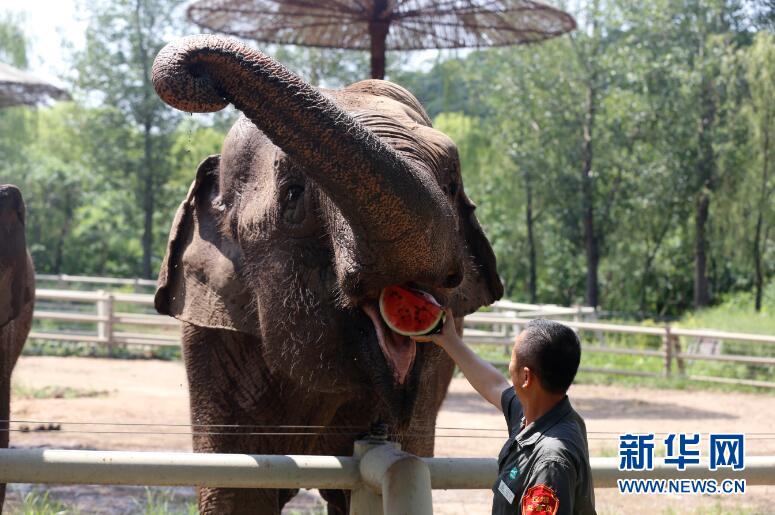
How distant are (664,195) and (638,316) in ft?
10.1

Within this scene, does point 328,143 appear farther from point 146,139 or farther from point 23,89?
point 146,139

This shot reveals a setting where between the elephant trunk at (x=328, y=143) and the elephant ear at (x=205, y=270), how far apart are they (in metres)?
0.91

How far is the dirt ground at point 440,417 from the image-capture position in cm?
617

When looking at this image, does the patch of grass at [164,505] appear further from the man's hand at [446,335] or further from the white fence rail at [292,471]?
the man's hand at [446,335]

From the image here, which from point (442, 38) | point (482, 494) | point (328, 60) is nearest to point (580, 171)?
point (328, 60)

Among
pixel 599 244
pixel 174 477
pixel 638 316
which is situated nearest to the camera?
pixel 174 477

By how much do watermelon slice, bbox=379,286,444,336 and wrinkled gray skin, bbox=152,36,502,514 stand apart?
1.2 inches

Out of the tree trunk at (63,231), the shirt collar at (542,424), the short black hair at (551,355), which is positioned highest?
the short black hair at (551,355)

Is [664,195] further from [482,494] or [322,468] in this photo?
[322,468]

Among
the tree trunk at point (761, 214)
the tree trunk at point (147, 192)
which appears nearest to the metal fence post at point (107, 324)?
the tree trunk at point (147, 192)

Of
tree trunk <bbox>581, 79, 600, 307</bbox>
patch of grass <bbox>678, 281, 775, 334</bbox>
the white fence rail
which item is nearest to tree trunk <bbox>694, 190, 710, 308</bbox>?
patch of grass <bbox>678, 281, 775, 334</bbox>

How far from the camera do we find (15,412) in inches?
368

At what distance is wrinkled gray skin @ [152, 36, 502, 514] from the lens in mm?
2291

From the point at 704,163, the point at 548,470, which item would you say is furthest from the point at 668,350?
the point at 548,470
